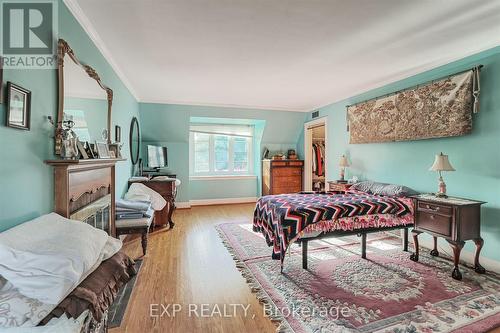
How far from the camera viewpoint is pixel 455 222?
244cm

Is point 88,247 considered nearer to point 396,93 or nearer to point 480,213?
point 480,213

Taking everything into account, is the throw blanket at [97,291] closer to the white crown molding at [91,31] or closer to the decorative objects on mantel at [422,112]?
the white crown molding at [91,31]

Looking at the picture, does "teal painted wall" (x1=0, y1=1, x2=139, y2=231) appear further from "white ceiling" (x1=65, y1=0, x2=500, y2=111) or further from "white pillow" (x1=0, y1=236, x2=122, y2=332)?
"white ceiling" (x1=65, y1=0, x2=500, y2=111)

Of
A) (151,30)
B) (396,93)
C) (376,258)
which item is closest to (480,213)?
(376,258)

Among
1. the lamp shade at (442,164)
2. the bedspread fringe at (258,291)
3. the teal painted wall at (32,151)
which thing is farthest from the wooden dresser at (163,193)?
the lamp shade at (442,164)

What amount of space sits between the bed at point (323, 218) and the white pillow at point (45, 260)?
171cm

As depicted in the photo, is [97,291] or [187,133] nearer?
[97,291]

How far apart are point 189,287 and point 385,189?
287 centimetres

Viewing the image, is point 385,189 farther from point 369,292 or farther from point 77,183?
point 77,183

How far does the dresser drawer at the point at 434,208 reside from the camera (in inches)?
98.7

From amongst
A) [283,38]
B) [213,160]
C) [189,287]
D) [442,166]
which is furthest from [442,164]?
[213,160]

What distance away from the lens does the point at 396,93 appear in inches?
144

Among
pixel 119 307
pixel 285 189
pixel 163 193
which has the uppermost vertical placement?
pixel 163 193

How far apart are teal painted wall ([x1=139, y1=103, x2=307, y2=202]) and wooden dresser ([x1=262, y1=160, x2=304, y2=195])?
0.49 metres
